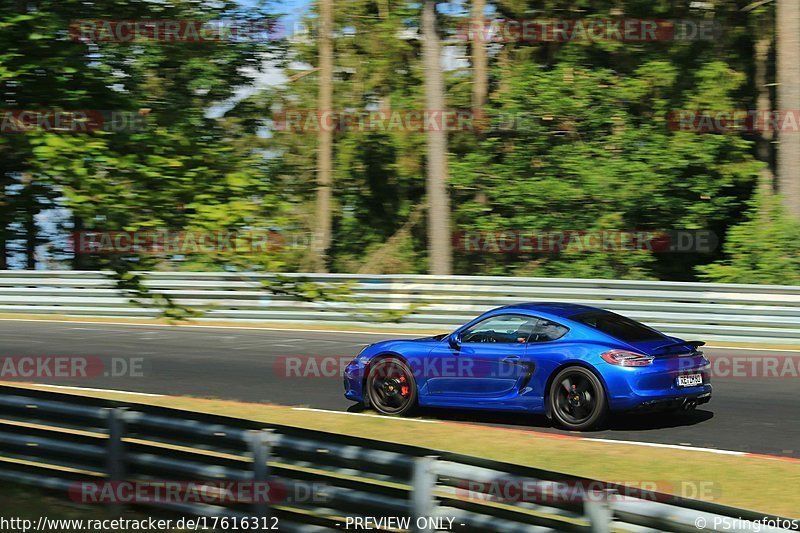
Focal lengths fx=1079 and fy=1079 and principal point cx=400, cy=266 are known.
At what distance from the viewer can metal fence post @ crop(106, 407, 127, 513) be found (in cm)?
785

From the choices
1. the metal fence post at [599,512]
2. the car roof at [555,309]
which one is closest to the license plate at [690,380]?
the car roof at [555,309]

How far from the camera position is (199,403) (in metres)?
13.3

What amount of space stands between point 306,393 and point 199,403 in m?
1.41

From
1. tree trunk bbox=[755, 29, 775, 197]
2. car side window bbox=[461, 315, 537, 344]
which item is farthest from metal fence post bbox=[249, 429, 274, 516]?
tree trunk bbox=[755, 29, 775, 197]

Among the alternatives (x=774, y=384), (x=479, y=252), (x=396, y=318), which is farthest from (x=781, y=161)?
(x=396, y=318)

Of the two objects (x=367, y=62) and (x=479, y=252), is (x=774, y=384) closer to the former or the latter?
(x=479, y=252)

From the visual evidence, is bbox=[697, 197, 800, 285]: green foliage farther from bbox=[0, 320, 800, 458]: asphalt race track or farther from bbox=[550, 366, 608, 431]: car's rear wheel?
bbox=[550, 366, 608, 431]: car's rear wheel

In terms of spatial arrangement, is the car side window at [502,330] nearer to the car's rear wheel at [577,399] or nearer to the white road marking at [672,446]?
the car's rear wheel at [577,399]

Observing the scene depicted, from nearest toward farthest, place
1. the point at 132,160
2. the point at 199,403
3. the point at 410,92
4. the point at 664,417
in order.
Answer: the point at 132,160
the point at 664,417
the point at 199,403
the point at 410,92

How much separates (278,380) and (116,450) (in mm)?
7108

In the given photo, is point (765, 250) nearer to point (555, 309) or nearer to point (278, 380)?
point (278, 380)

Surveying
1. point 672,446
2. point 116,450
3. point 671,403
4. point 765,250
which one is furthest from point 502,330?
point 765,250

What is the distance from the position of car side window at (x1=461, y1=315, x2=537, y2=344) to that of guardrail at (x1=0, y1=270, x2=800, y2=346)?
3.53m

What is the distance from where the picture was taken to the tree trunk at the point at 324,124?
32844 millimetres
